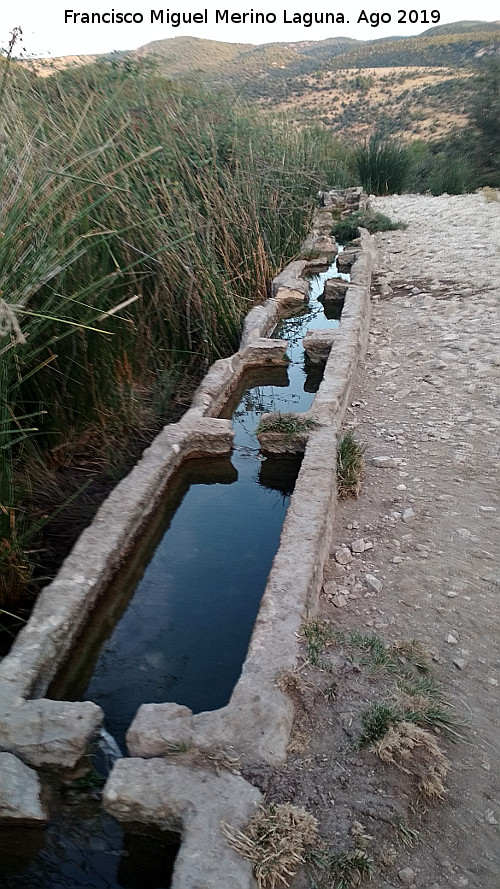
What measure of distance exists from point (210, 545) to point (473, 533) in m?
0.97

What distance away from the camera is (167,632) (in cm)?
211

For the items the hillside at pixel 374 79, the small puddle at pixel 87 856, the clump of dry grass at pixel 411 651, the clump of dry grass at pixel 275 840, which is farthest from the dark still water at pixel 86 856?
the hillside at pixel 374 79

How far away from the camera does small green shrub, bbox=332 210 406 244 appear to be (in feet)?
25.2

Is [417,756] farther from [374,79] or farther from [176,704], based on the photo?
[374,79]

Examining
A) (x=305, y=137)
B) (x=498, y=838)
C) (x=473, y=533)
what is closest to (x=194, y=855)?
(x=498, y=838)

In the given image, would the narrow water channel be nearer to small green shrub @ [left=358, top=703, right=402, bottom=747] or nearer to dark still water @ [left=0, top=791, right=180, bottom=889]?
dark still water @ [left=0, top=791, right=180, bottom=889]

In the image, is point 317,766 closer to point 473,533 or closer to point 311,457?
point 473,533

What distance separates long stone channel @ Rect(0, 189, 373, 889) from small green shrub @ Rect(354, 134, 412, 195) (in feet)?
29.0

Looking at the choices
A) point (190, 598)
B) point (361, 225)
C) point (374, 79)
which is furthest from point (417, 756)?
point (374, 79)

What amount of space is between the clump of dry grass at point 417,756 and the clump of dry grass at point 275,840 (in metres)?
0.25

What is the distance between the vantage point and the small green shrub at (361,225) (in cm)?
767

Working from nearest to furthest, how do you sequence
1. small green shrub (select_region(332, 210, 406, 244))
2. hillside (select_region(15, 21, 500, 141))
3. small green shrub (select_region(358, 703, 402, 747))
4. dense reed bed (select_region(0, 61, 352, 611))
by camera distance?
small green shrub (select_region(358, 703, 402, 747)), dense reed bed (select_region(0, 61, 352, 611)), small green shrub (select_region(332, 210, 406, 244)), hillside (select_region(15, 21, 500, 141))

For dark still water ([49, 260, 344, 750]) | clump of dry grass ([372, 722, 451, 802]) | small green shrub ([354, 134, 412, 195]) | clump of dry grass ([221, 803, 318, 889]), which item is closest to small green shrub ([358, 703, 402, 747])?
clump of dry grass ([372, 722, 451, 802])

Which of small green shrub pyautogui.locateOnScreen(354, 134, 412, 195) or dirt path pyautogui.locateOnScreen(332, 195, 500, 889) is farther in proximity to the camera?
small green shrub pyautogui.locateOnScreen(354, 134, 412, 195)
